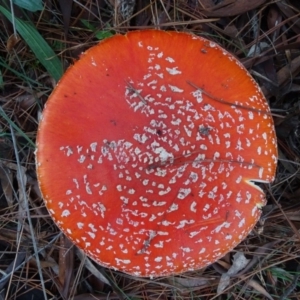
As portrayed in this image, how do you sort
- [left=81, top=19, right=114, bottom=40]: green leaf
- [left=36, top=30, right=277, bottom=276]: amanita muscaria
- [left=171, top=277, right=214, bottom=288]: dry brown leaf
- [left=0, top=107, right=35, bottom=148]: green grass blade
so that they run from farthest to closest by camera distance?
[left=171, top=277, right=214, bottom=288]: dry brown leaf, [left=81, top=19, right=114, bottom=40]: green leaf, [left=0, top=107, right=35, bottom=148]: green grass blade, [left=36, top=30, right=277, bottom=276]: amanita muscaria

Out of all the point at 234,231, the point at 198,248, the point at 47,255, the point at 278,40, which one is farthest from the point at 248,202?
the point at 47,255

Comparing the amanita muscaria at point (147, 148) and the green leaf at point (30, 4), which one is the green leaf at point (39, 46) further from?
the amanita muscaria at point (147, 148)

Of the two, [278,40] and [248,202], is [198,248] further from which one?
[278,40]

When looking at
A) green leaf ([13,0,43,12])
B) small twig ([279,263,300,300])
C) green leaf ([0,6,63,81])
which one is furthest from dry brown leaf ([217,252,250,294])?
green leaf ([13,0,43,12])

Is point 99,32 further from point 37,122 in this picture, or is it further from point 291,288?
point 291,288

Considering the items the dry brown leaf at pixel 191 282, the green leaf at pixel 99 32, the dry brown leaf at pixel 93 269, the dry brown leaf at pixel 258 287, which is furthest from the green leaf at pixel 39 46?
the dry brown leaf at pixel 258 287

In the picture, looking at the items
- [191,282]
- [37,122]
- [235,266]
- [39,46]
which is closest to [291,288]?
[235,266]

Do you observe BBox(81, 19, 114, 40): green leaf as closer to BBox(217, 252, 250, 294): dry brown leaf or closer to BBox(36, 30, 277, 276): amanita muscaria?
BBox(36, 30, 277, 276): amanita muscaria
